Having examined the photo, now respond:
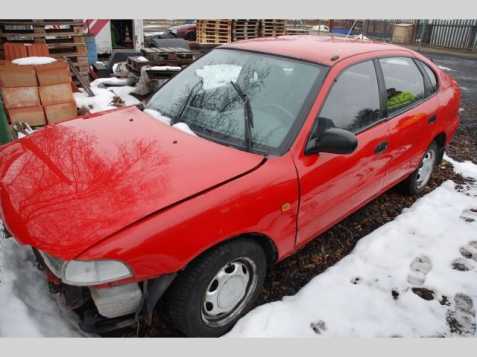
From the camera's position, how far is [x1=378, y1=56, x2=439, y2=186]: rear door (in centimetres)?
331

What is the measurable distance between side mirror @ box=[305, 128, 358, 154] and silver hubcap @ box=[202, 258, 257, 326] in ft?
2.87

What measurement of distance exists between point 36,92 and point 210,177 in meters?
4.21

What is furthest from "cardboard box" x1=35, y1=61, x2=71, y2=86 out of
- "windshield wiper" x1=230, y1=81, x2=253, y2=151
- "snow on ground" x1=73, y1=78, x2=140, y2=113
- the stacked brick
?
"windshield wiper" x1=230, y1=81, x2=253, y2=151

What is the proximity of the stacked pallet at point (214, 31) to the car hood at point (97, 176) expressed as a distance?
831cm

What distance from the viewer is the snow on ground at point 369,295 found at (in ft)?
7.73

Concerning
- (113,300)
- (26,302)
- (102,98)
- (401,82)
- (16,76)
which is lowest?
(26,302)

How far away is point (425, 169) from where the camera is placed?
436cm

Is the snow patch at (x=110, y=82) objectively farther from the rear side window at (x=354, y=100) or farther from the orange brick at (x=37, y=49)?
the rear side window at (x=354, y=100)

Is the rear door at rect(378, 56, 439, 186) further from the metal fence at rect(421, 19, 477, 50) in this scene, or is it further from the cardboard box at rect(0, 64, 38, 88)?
the metal fence at rect(421, 19, 477, 50)

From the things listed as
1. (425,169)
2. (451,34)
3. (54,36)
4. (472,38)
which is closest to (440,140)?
(425,169)

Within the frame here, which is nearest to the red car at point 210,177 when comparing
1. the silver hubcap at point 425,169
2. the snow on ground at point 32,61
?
the silver hubcap at point 425,169

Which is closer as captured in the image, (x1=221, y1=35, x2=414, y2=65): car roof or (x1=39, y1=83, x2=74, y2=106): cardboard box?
(x1=221, y1=35, x2=414, y2=65): car roof

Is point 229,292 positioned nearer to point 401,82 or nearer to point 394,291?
point 394,291

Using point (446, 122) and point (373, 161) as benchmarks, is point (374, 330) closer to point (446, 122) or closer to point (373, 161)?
point (373, 161)
